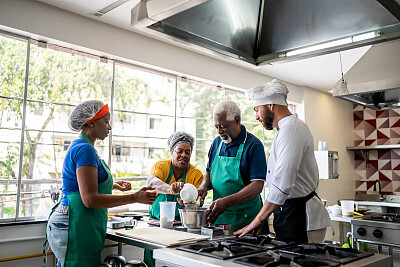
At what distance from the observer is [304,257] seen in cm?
133

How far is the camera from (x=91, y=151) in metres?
1.91

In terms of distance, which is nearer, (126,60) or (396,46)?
(396,46)

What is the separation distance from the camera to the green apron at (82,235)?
6.13 feet

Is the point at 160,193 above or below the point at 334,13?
below

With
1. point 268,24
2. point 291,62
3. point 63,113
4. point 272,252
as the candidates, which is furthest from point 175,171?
point 291,62

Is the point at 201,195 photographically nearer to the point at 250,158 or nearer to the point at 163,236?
the point at 250,158

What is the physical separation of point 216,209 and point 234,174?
312mm

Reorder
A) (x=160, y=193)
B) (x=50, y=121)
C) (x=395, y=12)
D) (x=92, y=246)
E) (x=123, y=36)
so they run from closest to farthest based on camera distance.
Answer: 1. (x=395, y=12)
2. (x=92, y=246)
3. (x=160, y=193)
4. (x=50, y=121)
5. (x=123, y=36)

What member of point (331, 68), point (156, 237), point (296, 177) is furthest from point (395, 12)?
point (331, 68)

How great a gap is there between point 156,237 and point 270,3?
144cm

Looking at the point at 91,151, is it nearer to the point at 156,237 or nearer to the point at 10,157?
the point at 156,237

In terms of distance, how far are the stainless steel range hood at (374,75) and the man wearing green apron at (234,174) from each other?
125cm

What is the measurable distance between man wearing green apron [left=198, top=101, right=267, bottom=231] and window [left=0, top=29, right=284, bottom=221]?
169 centimetres

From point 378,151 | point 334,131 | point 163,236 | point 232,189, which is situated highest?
point 334,131
